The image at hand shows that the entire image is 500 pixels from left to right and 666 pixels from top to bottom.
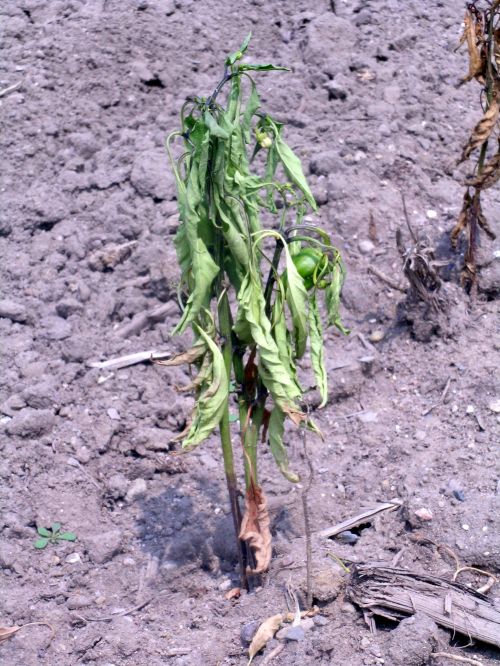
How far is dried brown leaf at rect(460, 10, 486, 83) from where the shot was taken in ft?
12.3

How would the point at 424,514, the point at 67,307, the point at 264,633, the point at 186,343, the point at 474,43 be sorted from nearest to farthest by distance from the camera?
the point at 264,633
the point at 424,514
the point at 474,43
the point at 186,343
the point at 67,307

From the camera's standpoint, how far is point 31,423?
359 centimetres

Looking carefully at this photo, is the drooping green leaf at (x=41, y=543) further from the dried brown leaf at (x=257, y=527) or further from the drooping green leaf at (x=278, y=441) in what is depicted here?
the drooping green leaf at (x=278, y=441)

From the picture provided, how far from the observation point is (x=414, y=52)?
5.52m

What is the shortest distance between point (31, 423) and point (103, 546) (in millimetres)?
708

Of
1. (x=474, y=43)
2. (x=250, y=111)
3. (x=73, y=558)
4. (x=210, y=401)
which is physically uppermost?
(x=250, y=111)

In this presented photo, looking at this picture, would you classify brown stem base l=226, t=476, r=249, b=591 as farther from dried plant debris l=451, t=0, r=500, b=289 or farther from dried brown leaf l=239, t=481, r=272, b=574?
dried plant debris l=451, t=0, r=500, b=289

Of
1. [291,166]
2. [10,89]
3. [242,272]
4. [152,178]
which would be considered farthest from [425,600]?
[10,89]

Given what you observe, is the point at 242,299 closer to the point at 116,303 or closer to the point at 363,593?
the point at 363,593

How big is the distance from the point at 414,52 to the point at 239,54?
146 inches

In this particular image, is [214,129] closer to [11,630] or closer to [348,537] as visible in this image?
[348,537]

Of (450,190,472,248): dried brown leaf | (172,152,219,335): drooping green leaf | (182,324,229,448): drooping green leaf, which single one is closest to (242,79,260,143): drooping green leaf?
(172,152,219,335): drooping green leaf

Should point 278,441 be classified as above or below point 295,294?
below

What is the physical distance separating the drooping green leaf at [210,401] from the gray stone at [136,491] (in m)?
1.00
